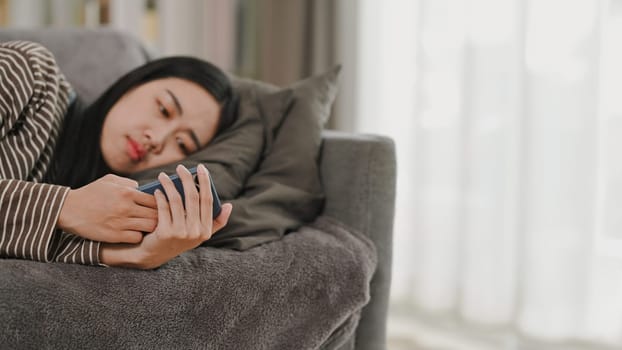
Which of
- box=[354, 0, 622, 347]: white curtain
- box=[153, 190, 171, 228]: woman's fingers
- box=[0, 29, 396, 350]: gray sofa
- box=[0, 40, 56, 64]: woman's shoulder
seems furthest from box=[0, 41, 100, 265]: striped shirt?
box=[354, 0, 622, 347]: white curtain

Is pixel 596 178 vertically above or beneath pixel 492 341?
above

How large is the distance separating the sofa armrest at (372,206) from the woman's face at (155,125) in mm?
297

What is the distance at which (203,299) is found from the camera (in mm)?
926

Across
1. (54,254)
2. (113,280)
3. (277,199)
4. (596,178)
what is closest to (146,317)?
(113,280)

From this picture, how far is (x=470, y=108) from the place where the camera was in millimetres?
2123

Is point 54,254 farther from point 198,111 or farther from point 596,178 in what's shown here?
point 596,178

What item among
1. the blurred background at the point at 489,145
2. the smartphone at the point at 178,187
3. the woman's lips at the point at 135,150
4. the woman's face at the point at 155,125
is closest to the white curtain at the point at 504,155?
the blurred background at the point at 489,145

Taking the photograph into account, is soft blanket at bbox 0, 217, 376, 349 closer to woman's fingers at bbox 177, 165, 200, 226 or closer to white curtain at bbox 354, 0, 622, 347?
woman's fingers at bbox 177, 165, 200, 226

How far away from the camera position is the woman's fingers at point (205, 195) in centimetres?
89

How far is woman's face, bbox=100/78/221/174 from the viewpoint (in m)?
1.26

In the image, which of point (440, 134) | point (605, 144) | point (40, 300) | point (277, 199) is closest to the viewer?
point (40, 300)

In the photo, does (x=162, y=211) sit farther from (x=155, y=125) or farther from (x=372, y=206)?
(x=372, y=206)

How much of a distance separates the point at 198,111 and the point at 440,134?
3.63ft

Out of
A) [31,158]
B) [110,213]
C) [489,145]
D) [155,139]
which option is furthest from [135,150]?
[489,145]
